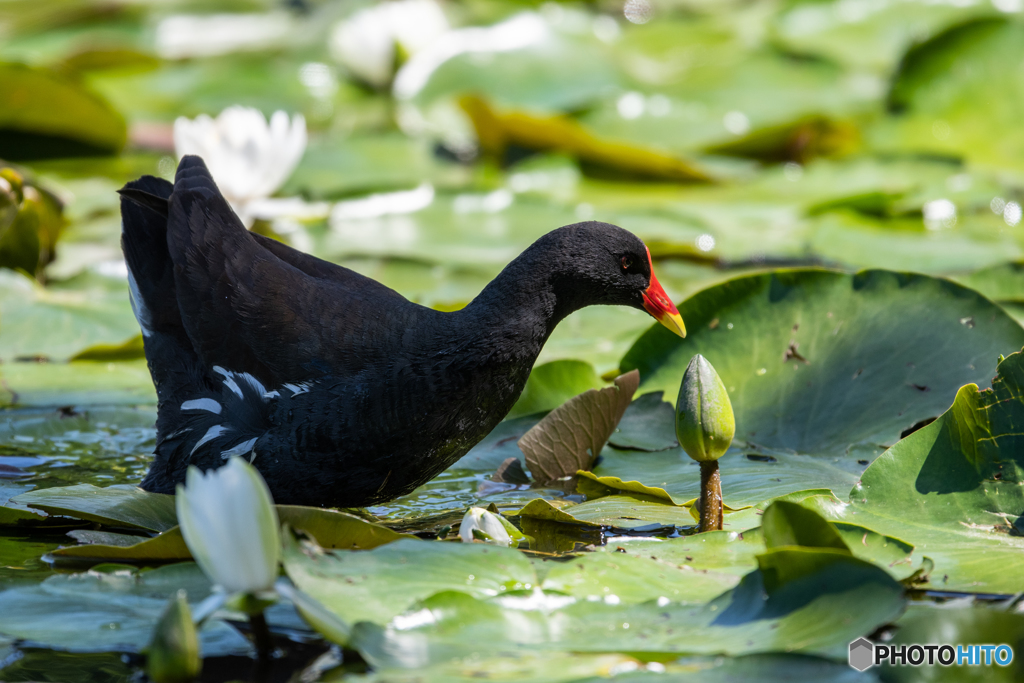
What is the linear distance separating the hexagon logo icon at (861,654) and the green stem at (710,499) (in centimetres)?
52

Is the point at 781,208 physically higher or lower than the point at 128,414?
higher

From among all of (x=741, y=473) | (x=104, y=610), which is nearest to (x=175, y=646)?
(x=104, y=610)

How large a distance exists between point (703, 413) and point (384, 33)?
4.62 metres

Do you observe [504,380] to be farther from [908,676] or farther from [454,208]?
[454,208]

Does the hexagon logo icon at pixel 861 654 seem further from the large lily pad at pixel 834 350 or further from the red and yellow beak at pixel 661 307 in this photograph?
the red and yellow beak at pixel 661 307

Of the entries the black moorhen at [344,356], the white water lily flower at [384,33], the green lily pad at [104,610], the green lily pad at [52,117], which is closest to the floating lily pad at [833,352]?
the black moorhen at [344,356]

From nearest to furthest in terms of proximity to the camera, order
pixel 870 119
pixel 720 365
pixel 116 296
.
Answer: pixel 720 365 < pixel 116 296 < pixel 870 119

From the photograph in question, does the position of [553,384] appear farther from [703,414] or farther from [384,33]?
[384,33]

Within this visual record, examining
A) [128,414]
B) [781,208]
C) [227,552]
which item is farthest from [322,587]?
[781,208]

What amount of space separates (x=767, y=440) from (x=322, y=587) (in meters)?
1.28

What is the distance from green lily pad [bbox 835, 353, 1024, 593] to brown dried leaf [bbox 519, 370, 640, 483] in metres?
0.62

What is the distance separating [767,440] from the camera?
99.2 inches

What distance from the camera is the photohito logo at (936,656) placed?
1386 mm

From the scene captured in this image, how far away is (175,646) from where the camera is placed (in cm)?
145
